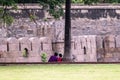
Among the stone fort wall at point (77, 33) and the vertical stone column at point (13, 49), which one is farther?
the stone fort wall at point (77, 33)

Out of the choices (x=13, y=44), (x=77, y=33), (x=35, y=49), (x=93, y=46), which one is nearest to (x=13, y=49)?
(x=13, y=44)

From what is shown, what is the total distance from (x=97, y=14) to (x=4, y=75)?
44.4 ft

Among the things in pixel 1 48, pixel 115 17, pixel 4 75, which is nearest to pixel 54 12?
pixel 1 48

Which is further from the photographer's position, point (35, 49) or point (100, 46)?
point (100, 46)

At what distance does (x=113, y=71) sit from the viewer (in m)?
15.1

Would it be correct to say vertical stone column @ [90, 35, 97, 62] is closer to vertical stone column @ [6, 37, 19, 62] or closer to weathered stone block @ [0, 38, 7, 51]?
vertical stone column @ [6, 37, 19, 62]

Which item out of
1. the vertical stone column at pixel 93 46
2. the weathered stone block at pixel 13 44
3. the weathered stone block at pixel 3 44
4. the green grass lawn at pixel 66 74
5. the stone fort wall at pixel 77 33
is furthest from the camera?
the vertical stone column at pixel 93 46

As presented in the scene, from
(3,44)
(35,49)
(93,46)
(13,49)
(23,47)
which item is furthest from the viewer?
(93,46)

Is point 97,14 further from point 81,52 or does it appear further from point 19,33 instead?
point 19,33

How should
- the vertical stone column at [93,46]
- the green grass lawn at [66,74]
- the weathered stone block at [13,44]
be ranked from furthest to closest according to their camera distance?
the vertical stone column at [93,46] < the weathered stone block at [13,44] < the green grass lawn at [66,74]

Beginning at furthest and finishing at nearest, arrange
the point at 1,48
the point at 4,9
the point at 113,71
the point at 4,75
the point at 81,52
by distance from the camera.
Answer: the point at 81,52, the point at 1,48, the point at 4,9, the point at 113,71, the point at 4,75

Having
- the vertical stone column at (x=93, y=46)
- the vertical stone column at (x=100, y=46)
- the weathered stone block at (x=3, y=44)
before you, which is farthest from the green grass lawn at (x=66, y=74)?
the vertical stone column at (x=100, y=46)

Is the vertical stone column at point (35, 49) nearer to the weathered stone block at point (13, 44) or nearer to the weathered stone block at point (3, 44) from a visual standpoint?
the weathered stone block at point (13, 44)

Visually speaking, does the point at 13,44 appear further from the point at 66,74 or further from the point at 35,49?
the point at 66,74
